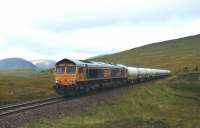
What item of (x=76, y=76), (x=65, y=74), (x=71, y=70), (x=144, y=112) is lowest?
(x=144, y=112)

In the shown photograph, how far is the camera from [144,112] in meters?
45.9

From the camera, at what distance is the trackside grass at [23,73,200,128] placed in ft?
105

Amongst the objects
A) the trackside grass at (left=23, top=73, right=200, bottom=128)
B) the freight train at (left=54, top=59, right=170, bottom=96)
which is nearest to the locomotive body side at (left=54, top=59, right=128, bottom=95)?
the freight train at (left=54, top=59, right=170, bottom=96)

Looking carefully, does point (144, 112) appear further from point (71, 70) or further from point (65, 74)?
point (65, 74)

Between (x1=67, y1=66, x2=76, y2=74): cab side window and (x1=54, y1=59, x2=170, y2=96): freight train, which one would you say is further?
(x1=67, y1=66, x2=76, y2=74): cab side window

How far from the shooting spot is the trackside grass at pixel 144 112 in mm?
32153

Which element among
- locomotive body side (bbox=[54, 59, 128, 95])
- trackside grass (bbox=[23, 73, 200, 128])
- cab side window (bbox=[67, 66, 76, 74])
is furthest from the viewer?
cab side window (bbox=[67, 66, 76, 74])

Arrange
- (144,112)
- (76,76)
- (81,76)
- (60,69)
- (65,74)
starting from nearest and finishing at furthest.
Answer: (144,112) < (76,76) < (65,74) < (81,76) < (60,69)

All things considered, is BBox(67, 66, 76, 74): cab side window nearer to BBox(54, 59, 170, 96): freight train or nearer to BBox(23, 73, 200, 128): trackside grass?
BBox(54, 59, 170, 96): freight train

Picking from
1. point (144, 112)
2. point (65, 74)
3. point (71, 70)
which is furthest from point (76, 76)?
point (144, 112)

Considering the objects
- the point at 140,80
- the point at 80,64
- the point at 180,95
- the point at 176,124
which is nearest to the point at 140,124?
the point at 176,124

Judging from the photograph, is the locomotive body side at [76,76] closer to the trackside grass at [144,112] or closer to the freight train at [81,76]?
the freight train at [81,76]

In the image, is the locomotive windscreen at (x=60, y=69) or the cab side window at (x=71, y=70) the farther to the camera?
the locomotive windscreen at (x=60, y=69)

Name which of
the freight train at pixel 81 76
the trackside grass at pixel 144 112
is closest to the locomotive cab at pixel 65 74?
the freight train at pixel 81 76
